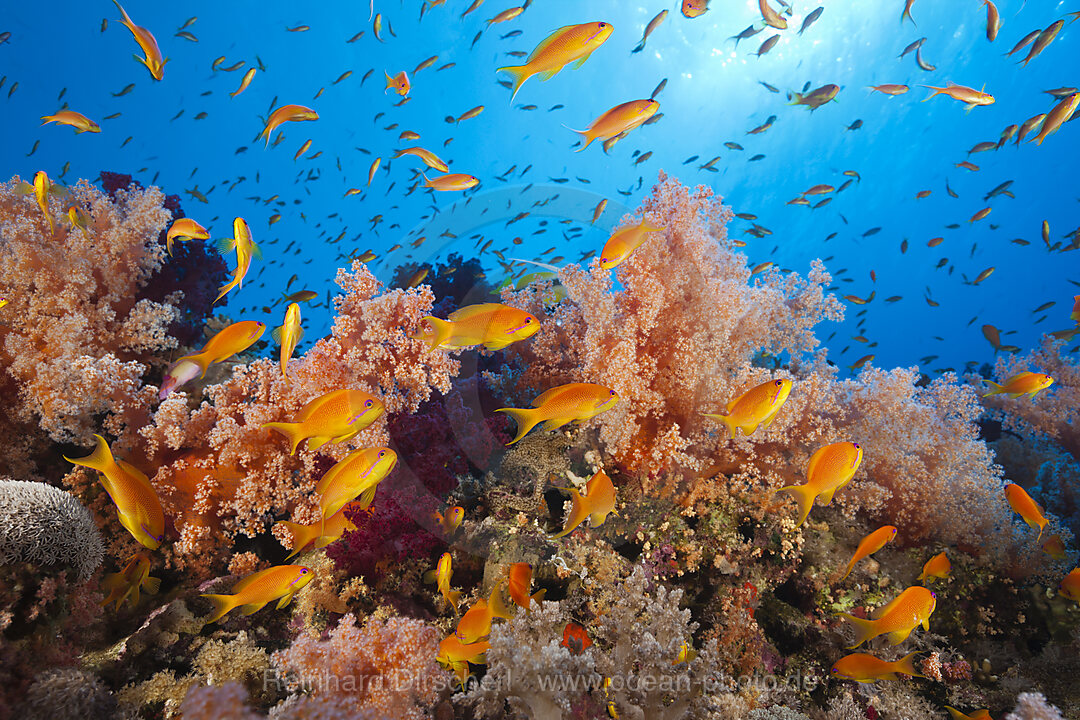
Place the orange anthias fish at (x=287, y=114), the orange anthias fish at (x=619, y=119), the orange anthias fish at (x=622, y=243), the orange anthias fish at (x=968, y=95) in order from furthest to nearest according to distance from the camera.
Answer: the orange anthias fish at (x=968, y=95), the orange anthias fish at (x=287, y=114), the orange anthias fish at (x=622, y=243), the orange anthias fish at (x=619, y=119)

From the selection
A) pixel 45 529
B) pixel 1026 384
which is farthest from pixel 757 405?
pixel 1026 384

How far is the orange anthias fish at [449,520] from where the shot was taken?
343cm

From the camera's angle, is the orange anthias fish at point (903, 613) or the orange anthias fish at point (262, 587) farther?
the orange anthias fish at point (903, 613)

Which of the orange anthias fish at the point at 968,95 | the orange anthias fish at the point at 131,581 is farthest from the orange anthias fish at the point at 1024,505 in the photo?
the orange anthias fish at the point at 131,581

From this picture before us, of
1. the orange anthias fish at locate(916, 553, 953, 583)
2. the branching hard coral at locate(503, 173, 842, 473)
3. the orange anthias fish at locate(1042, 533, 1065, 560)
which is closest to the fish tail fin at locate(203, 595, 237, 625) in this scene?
the branching hard coral at locate(503, 173, 842, 473)

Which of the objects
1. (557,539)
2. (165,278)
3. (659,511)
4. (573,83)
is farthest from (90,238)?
(573,83)

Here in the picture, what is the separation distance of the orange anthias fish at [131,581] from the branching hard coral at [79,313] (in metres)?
1.20

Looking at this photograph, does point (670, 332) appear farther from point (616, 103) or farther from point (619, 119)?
point (616, 103)

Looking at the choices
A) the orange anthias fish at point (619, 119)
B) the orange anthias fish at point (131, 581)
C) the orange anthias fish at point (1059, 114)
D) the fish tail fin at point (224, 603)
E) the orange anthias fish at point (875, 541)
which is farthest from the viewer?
the orange anthias fish at point (1059, 114)

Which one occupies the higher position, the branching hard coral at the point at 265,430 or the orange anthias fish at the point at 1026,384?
the branching hard coral at the point at 265,430

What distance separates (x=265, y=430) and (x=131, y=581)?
137 cm

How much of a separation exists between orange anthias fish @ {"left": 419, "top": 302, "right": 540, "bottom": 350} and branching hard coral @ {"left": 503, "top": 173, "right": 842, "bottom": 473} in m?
1.45

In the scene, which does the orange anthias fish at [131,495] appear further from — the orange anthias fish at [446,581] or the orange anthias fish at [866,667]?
the orange anthias fish at [866,667]

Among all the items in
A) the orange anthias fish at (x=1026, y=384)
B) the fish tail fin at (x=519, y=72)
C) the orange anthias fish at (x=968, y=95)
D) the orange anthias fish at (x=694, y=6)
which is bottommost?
the orange anthias fish at (x=1026, y=384)
